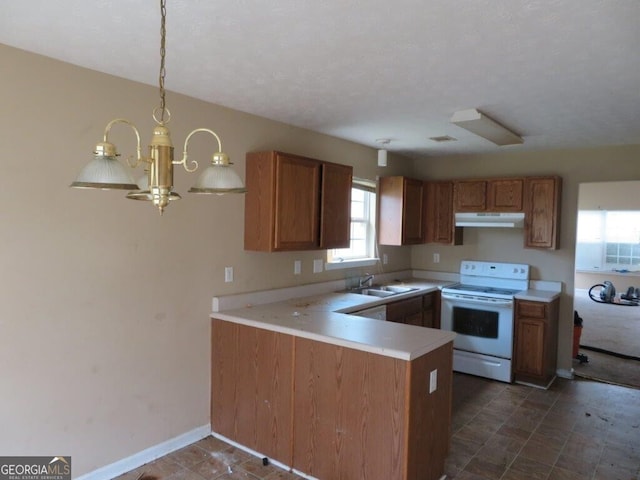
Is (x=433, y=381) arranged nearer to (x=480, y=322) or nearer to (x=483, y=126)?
(x=483, y=126)

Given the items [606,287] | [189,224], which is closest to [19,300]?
[189,224]

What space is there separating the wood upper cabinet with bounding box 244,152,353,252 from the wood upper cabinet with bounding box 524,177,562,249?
7.24 ft

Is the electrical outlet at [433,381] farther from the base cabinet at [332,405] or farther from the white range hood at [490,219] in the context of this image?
the white range hood at [490,219]

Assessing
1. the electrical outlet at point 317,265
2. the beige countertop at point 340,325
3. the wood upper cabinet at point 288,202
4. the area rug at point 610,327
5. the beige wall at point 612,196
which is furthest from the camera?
the beige wall at point 612,196

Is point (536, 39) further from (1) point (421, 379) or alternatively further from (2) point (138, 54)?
(2) point (138, 54)

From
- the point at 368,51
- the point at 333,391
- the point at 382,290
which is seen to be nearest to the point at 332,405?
the point at 333,391

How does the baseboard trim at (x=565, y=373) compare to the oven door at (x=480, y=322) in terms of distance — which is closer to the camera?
the oven door at (x=480, y=322)

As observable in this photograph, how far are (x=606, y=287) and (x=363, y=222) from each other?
6730 millimetres

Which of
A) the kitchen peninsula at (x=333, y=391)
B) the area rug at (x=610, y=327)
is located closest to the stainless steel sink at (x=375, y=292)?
the kitchen peninsula at (x=333, y=391)

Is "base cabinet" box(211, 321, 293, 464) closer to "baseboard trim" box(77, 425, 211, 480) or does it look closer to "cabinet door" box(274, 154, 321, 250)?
"baseboard trim" box(77, 425, 211, 480)

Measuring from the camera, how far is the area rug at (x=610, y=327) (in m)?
5.73

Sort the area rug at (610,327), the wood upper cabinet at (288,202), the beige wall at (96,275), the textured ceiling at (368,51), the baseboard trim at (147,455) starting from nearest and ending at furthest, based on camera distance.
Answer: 1. the textured ceiling at (368,51)
2. the beige wall at (96,275)
3. the baseboard trim at (147,455)
4. the wood upper cabinet at (288,202)
5. the area rug at (610,327)

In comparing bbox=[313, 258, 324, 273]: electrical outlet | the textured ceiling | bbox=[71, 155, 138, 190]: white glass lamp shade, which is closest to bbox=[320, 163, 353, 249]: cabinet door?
bbox=[313, 258, 324, 273]: electrical outlet

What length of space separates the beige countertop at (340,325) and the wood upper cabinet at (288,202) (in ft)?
1.53
